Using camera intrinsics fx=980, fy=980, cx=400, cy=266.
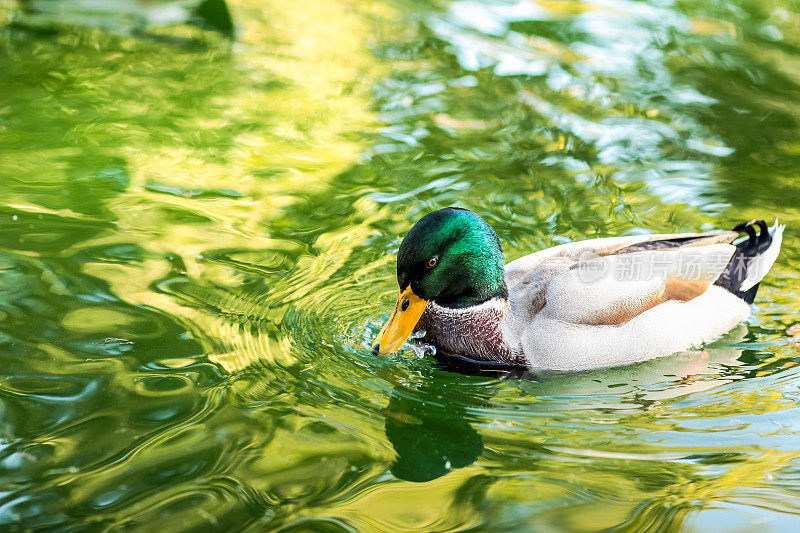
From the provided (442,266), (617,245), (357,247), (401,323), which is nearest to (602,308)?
(617,245)

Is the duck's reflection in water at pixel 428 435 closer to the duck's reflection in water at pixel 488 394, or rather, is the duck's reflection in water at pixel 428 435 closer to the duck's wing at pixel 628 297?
the duck's reflection in water at pixel 488 394

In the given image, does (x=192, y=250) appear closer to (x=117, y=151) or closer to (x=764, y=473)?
(x=117, y=151)

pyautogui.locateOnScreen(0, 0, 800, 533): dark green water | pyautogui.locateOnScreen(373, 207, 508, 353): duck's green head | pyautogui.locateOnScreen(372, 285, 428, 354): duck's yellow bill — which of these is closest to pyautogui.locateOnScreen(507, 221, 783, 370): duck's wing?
pyautogui.locateOnScreen(0, 0, 800, 533): dark green water

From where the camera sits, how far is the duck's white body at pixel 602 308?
5.29 meters

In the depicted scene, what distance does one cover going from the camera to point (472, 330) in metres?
5.42

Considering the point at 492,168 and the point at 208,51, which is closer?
the point at 492,168

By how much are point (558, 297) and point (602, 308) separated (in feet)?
0.82

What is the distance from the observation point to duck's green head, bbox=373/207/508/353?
16.8 ft

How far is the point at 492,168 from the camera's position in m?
7.46

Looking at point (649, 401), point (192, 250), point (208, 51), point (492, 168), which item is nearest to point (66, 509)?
point (192, 250)

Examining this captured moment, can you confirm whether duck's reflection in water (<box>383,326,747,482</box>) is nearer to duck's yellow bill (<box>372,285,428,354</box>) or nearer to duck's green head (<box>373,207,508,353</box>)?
duck's yellow bill (<box>372,285,428,354</box>)

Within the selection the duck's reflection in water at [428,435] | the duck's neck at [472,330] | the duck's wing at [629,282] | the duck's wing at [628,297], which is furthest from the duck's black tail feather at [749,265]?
the duck's reflection in water at [428,435]

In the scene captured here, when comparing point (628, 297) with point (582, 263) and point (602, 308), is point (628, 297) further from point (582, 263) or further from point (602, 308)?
point (582, 263)

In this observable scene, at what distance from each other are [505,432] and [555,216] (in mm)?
2461
